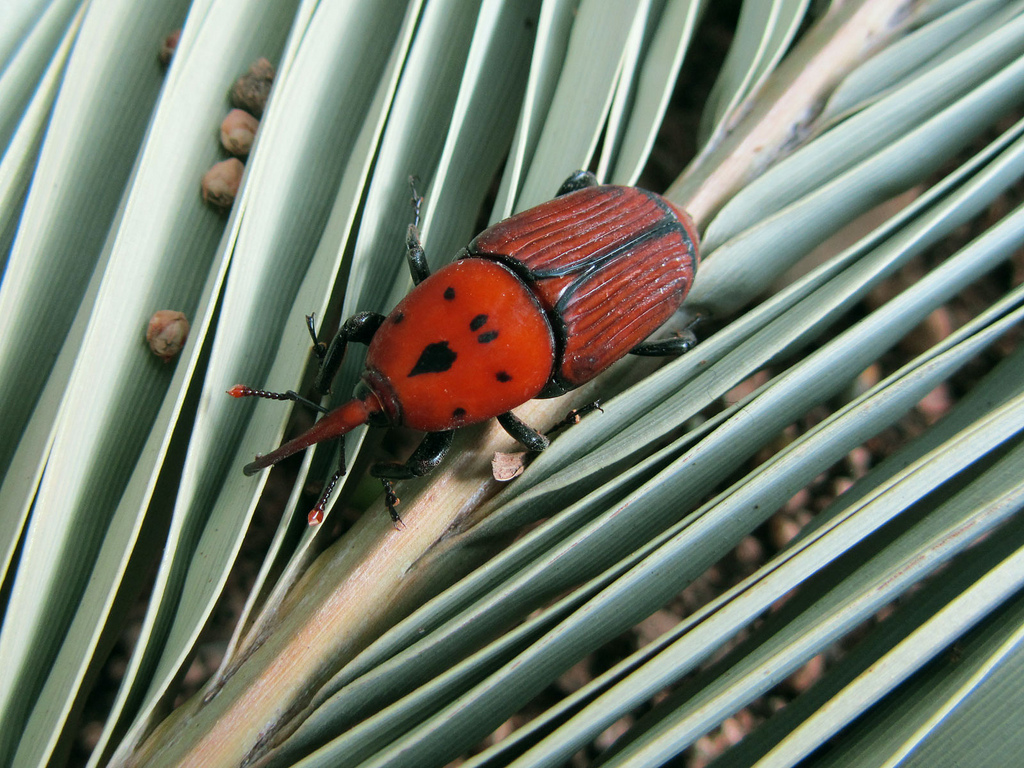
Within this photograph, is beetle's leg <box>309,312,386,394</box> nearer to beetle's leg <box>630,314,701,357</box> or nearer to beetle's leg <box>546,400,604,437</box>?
beetle's leg <box>546,400,604,437</box>

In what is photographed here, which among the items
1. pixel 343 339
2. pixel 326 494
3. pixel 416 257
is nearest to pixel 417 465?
pixel 326 494

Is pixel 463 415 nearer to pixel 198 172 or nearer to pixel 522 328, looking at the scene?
pixel 522 328

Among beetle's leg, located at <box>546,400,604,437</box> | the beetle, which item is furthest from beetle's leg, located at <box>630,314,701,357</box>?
beetle's leg, located at <box>546,400,604,437</box>

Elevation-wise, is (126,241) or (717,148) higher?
(717,148)

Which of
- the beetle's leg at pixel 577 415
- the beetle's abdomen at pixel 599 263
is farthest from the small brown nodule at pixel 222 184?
the beetle's leg at pixel 577 415

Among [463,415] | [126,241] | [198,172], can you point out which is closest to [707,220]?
[463,415]

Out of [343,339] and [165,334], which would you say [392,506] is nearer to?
[343,339]
